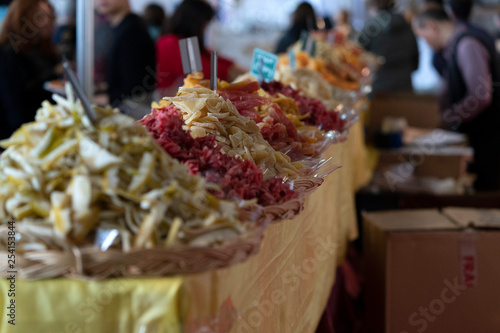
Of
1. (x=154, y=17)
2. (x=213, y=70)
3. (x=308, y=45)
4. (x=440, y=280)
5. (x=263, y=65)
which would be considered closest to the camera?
(x=213, y=70)

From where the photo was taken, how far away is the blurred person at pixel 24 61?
326 centimetres

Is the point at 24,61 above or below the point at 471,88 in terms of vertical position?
above

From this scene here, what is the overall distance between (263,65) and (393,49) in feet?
14.9

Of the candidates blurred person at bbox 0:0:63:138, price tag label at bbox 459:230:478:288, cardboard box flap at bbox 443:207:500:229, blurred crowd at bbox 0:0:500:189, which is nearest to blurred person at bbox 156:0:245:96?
blurred crowd at bbox 0:0:500:189

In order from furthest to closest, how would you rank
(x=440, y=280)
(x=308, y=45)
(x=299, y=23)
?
1. (x=299, y=23)
2. (x=308, y=45)
3. (x=440, y=280)

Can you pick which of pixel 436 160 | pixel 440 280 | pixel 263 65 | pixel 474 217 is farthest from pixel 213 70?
pixel 436 160

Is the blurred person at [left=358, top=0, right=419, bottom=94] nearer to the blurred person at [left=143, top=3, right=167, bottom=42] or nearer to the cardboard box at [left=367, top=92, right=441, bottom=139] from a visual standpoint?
the cardboard box at [left=367, top=92, right=441, bottom=139]

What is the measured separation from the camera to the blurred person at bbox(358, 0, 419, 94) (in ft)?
21.2

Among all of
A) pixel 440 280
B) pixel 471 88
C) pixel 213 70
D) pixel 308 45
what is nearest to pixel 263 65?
pixel 213 70

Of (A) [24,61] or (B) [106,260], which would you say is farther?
(A) [24,61]

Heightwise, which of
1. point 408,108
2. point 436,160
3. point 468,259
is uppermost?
point 468,259

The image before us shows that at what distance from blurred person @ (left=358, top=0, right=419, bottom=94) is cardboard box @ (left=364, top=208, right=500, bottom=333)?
14.5 feet

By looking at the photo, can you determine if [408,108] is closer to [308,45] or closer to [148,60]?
[308,45]

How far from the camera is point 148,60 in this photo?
12.2 feet
